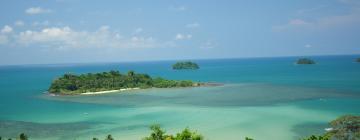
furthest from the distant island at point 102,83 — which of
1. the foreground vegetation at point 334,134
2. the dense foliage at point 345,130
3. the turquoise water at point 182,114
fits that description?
the dense foliage at point 345,130

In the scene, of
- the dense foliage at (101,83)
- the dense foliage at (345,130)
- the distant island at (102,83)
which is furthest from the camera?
Answer: the dense foliage at (101,83)

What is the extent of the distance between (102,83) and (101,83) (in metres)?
0.19

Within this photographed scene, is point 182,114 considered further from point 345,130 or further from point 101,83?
point 101,83

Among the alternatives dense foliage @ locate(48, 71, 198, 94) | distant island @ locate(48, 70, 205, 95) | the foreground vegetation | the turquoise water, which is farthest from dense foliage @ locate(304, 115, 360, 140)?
dense foliage @ locate(48, 71, 198, 94)

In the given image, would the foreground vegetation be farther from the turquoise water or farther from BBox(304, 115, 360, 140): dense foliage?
the turquoise water

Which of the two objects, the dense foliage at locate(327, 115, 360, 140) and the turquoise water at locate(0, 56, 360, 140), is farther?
the turquoise water at locate(0, 56, 360, 140)

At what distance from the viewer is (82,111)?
51312mm

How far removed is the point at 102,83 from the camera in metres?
81.2

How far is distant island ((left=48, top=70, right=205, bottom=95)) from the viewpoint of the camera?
77.2 m

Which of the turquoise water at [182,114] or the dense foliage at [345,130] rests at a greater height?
the dense foliage at [345,130]

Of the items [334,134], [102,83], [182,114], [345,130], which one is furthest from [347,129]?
[102,83]

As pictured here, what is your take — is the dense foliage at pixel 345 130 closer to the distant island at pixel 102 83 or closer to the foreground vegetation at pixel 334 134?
the foreground vegetation at pixel 334 134

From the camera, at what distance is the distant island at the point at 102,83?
77.2 meters

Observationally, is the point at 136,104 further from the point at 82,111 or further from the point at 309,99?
the point at 309,99
